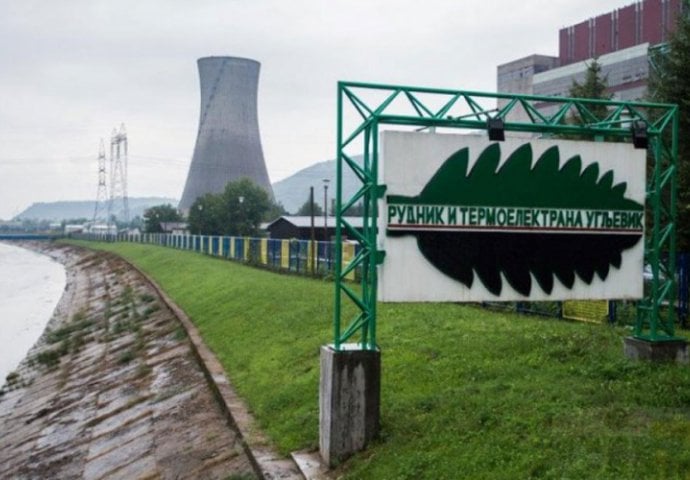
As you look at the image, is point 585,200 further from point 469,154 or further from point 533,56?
point 533,56

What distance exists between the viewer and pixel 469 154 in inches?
295

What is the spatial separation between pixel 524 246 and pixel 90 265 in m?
58.7

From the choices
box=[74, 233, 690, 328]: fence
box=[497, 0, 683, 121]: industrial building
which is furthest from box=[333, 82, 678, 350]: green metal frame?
box=[497, 0, 683, 121]: industrial building

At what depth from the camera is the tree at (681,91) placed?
14727mm

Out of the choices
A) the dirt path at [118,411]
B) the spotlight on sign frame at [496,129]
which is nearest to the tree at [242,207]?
the dirt path at [118,411]

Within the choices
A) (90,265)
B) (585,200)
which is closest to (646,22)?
(90,265)

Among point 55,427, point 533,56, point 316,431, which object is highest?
point 533,56

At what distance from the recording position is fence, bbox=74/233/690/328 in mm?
12836

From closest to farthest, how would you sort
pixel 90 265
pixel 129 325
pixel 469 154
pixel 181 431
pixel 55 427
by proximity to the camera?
1. pixel 469 154
2. pixel 181 431
3. pixel 55 427
4. pixel 129 325
5. pixel 90 265

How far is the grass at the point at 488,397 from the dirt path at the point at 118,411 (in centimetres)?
73

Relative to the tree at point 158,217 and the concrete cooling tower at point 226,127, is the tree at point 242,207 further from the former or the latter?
the tree at point 158,217

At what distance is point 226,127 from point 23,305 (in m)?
45.5

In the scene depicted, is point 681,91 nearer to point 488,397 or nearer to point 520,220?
point 520,220

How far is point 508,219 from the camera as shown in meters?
7.66
